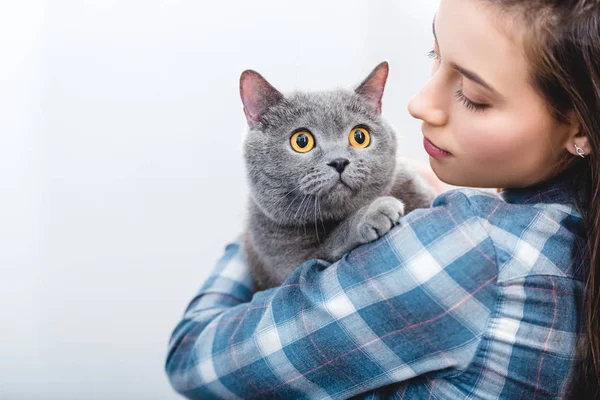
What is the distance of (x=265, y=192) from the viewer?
119 cm

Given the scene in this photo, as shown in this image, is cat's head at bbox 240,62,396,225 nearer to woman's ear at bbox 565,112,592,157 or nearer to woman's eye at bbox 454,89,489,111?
woman's eye at bbox 454,89,489,111

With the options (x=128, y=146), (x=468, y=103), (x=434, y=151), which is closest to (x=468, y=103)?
(x=468, y=103)

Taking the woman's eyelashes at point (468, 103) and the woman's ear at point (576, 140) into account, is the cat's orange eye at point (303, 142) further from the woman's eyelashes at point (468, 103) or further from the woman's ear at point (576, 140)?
the woman's ear at point (576, 140)

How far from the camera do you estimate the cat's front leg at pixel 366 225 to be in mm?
965

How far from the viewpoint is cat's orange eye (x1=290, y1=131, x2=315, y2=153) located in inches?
45.2

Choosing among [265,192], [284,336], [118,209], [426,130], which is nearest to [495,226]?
[426,130]

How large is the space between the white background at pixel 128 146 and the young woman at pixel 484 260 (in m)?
0.89

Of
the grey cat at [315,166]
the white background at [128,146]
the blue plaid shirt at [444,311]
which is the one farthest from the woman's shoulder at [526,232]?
the white background at [128,146]

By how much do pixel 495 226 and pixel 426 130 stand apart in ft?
0.67

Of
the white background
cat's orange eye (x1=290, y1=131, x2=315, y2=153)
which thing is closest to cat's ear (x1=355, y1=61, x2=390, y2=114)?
cat's orange eye (x1=290, y1=131, x2=315, y2=153)

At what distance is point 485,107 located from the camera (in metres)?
0.88

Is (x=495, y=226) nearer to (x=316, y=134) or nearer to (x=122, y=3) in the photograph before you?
(x=316, y=134)

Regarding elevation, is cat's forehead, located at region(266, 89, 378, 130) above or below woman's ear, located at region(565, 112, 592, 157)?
above

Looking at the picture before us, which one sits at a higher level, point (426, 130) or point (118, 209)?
point (426, 130)
